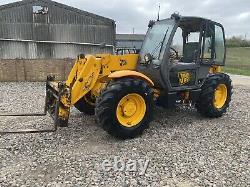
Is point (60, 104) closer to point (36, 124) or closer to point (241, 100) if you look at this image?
point (36, 124)

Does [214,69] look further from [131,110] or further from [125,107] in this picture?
[125,107]

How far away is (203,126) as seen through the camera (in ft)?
24.3

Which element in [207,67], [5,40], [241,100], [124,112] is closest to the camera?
[124,112]

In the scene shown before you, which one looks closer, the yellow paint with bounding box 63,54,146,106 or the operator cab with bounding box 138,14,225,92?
the yellow paint with bounding box 63,54,146,106

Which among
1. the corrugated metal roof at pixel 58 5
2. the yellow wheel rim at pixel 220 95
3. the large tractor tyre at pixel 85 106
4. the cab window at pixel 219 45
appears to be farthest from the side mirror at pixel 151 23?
the corrugated metal roof at pixel 58 5

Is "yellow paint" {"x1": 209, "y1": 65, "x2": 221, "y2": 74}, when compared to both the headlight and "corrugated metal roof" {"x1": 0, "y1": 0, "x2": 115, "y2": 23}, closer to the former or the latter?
the headlight

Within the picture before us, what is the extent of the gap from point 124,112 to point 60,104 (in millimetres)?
1270

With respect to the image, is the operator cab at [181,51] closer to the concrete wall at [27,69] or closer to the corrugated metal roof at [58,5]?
the concrete wall at [27,69]

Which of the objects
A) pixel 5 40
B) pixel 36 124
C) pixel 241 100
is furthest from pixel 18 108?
pixel 5 40

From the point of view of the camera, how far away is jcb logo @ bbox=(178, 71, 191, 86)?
290 inches

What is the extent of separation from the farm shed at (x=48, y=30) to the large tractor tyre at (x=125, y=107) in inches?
593

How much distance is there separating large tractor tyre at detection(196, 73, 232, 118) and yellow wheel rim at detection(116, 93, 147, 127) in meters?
2.01

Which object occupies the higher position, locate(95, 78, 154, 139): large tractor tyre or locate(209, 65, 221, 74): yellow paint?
locate(209, 65, 221, 74): yellow paint

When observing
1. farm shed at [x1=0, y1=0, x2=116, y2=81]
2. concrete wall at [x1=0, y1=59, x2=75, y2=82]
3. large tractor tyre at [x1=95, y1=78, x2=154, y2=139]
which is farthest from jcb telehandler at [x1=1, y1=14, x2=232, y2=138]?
farm shed at [x1=0, y1=0, x2=116, y2=81]
